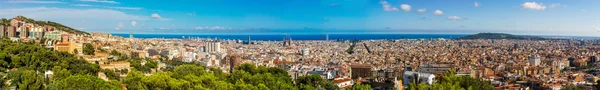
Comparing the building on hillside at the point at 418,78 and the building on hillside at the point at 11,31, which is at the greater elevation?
the building on hillside at the point at 11,31

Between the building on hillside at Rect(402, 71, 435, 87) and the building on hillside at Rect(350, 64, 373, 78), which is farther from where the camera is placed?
the building on hillside at Rect(350, 64, 373, 78)

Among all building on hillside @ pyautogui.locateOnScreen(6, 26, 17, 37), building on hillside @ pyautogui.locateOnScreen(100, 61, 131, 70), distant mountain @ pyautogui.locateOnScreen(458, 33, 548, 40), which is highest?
building on hillside @ pyautogui.locateOnScreen(6, 26, 17, 37)

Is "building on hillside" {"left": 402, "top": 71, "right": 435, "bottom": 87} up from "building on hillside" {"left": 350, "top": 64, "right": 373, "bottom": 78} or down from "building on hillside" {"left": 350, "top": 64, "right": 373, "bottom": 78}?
up

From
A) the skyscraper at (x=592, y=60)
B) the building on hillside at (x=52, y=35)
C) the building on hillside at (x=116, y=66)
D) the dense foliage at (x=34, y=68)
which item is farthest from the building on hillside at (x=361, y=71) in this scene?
the building on hillside at (x=52, y=35)

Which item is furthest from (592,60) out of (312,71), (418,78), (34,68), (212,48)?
(212,48)

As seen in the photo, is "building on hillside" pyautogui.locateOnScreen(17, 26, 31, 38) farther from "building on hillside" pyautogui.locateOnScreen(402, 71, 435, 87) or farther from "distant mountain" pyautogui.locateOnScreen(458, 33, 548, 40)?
"distant mountain" pyautogui.locateOnScreen(458, 33, 548, 40)

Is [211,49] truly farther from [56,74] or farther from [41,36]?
[56,74]

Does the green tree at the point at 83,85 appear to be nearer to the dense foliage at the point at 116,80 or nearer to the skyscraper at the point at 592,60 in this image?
the dense foliage at the point at 116,80

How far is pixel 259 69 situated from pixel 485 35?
26.3 m

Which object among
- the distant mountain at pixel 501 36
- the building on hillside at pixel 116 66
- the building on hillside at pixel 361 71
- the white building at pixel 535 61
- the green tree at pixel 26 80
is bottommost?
the building on hillside at pixel 361 71

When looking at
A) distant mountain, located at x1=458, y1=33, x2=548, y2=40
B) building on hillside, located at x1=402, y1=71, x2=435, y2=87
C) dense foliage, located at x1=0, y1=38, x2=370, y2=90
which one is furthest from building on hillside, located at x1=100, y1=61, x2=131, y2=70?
distant mountain, located at x1=458, y1=33, x2=548, y2=40

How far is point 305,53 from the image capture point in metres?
30.4

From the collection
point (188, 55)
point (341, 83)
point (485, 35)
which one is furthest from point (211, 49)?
point (341, 83)

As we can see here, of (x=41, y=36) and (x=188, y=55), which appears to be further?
(x=188, y=55)
